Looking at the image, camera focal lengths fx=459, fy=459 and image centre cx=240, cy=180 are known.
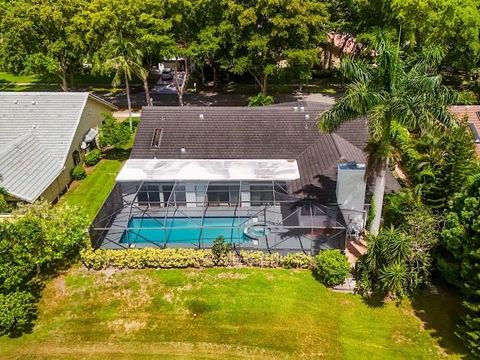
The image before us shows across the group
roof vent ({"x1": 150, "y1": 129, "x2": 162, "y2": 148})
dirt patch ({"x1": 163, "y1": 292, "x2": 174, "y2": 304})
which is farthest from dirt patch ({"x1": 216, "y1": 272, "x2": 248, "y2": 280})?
roof vent ({"x1": 150, "y1": 129, "x2": 162, "y2": 148})

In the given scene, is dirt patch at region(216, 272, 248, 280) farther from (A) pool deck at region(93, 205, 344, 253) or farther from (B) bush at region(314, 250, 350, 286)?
(B) bush at region(314, 250, 350, 286)

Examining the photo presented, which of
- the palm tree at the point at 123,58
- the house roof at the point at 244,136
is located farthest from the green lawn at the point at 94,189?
the palm tree at the point at 123,58

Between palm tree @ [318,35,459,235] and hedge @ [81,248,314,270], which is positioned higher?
palm tree @ [318,35,459,235]

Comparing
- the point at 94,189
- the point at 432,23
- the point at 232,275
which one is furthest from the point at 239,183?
the point at 432,23

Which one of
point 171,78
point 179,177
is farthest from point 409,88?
point 171,78

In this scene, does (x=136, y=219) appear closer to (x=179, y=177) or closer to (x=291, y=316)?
(x=179, y=177)
